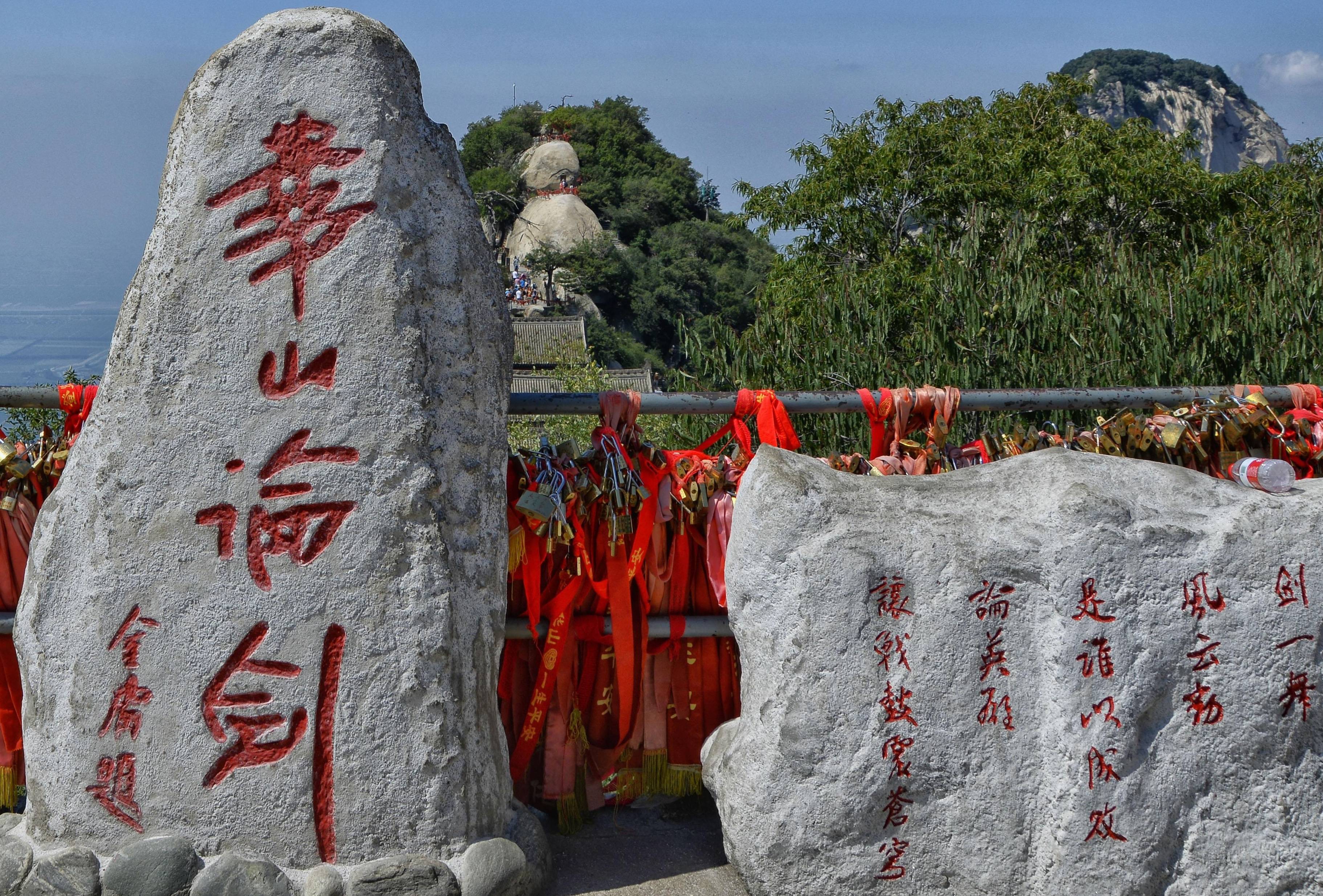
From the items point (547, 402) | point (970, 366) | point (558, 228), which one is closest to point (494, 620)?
point (547, 402)

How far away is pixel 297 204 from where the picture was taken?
252 centimetres

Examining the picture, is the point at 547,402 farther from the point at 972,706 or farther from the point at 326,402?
the point at 972,706

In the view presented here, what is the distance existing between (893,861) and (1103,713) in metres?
0.60

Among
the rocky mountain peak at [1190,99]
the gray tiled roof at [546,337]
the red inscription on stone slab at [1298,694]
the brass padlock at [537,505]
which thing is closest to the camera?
the red inscription on stone slab at [1298,694]

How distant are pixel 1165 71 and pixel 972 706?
4445 inches

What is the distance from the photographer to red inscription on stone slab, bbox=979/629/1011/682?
8.05 ft

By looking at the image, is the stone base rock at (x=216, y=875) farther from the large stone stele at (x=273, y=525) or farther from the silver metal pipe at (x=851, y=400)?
the silver metal pipe at (x=851, y=400)

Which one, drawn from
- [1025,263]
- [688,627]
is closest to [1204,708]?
[688,627]

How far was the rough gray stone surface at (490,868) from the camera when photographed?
2.44 m

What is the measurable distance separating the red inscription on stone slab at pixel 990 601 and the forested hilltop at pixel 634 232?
33.4 meters

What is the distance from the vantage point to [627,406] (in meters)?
2.96

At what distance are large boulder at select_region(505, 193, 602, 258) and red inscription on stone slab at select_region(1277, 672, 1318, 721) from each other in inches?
1705

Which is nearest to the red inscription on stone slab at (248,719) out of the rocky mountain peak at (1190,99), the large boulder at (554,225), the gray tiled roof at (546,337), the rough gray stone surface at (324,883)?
the rough gray stone surface at (324,883)

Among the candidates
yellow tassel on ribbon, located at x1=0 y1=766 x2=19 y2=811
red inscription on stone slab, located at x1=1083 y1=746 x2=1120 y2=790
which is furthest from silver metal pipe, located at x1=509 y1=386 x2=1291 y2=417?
yellow tassel on ribbon, located at x1=0 y1=766 x2=19 y2=811
